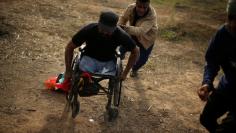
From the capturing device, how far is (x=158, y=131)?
5.83 meters

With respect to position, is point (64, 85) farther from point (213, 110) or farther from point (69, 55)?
point (213, 110)

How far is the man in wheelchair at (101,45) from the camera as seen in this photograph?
16.6 ft

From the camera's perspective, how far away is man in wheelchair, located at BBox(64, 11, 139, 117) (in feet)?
16.6

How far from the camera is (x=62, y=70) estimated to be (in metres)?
7.21

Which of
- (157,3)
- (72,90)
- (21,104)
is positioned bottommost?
(157,3)

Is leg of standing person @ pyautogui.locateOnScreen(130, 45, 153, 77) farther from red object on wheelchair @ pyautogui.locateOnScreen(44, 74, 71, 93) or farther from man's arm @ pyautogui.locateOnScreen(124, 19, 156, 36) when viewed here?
red object on wheelchair @ pyautogui.locateOnScreen(44, 74, 71, 93)

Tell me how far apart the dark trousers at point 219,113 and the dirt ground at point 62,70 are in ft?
6.24

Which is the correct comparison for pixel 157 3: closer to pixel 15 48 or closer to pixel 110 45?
pixel 15 48

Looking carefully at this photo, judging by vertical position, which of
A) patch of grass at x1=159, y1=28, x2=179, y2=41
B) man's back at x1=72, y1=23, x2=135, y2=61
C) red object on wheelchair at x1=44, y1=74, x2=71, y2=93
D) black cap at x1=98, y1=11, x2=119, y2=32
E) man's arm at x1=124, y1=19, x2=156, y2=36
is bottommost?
patch of grass at x1=159, y1=28, x2=179, y2=41

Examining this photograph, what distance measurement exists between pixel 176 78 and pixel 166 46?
6.03 feet

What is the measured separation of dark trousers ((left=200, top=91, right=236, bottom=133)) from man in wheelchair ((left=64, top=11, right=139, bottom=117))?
5.60 feet

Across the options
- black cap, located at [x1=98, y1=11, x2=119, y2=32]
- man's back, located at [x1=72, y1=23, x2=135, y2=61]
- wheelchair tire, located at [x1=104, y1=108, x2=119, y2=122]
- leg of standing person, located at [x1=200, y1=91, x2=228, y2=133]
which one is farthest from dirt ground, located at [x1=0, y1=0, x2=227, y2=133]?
leg of standing person, located at [x1=200, y1=91, x2=228, y2=133]

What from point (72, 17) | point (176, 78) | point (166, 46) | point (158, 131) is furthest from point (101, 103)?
point (72, 17)

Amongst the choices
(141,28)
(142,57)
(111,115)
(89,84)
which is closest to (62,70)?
(142,57)
